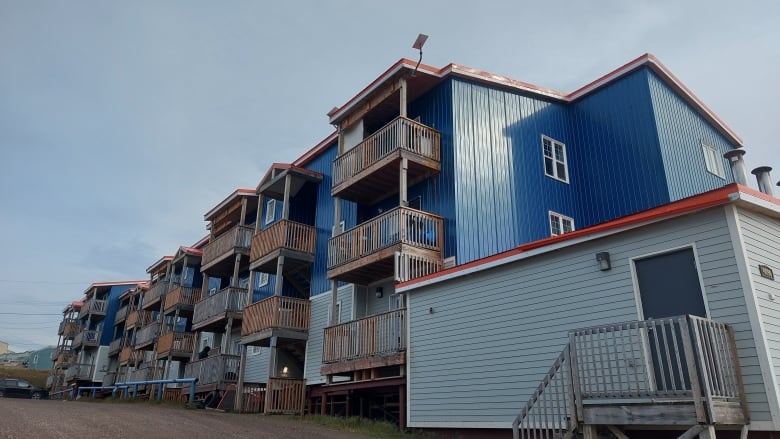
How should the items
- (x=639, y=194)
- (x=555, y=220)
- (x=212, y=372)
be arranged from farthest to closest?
(x=212, y=372) < (x=555, y=220) < (x=639, y=194)

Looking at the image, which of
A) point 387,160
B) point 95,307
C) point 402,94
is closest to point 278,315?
point 387,160

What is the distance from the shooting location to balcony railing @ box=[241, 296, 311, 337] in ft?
71.5

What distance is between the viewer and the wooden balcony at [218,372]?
82.8 ft

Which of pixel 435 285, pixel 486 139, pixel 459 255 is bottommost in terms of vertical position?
pixel 435 285

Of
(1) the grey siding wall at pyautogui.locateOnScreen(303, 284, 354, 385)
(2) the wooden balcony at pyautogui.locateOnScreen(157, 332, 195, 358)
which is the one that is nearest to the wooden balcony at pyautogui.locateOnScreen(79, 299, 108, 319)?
(2) the wooden balcony at pyautogui.locateOnScreen(157, 332, 195, 358)

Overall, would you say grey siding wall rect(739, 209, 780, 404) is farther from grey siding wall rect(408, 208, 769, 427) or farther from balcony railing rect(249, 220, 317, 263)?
balcony railing rect(249, 220, 317, 263)

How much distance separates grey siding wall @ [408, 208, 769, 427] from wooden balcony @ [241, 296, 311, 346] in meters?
7.74

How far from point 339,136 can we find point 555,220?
845 centimetres

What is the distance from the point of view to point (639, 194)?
18.8m

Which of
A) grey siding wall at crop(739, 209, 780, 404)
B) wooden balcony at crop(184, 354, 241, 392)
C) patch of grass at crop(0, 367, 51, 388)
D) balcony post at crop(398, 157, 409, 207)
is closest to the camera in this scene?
grey siding wall at crop(739, 209, 780, 404)

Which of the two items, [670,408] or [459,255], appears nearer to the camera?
[670,408]

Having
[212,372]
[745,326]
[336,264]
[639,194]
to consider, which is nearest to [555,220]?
[639,194]

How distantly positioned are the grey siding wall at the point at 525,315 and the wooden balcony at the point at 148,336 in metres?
26.8

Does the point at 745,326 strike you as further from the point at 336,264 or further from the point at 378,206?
the point at 378,206
